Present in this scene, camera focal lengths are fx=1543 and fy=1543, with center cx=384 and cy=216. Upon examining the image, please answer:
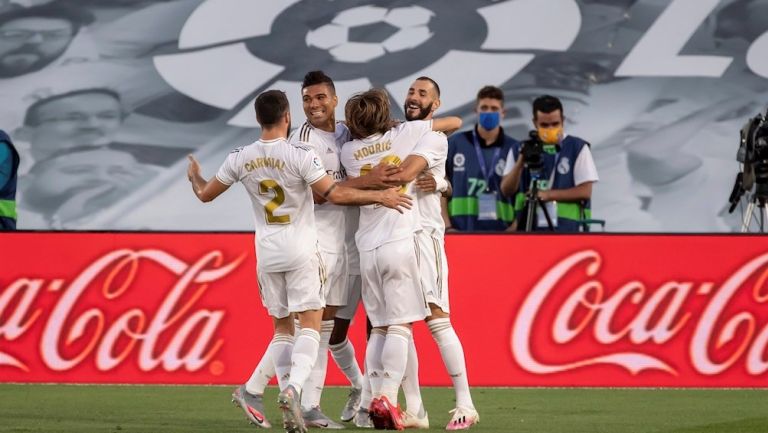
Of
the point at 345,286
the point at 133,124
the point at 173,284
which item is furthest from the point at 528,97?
the point at 345,286

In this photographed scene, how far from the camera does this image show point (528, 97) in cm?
1433

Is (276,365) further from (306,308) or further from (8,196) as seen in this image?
(8,196)

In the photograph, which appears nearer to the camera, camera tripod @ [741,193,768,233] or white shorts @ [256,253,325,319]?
white shorts @ [256,253,325,319]

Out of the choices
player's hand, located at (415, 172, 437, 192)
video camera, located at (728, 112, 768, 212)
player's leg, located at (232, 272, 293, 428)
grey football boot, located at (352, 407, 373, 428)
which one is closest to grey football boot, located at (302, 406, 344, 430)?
grey football boot, located at (352, 407, 373, 428)

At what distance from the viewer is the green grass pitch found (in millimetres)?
7773

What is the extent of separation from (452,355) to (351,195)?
1.04 metres

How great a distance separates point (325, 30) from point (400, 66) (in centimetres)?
82

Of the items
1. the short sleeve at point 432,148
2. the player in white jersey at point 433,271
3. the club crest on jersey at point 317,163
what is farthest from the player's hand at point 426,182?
the club crest on jersey at point 317,163

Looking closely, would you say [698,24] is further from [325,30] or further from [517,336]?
[517,336]

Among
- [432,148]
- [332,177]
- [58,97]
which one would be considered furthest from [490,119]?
[58,97]

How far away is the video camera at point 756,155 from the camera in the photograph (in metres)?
11.9

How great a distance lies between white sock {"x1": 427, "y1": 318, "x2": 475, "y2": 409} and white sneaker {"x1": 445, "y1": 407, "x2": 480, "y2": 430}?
0.09 meters

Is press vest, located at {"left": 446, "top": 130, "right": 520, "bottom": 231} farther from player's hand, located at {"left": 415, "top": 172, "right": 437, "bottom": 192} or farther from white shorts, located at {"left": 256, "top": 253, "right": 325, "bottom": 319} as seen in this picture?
white shorts, located at {"left": 256, "top": 253, "right": 325, "bottom": 319}

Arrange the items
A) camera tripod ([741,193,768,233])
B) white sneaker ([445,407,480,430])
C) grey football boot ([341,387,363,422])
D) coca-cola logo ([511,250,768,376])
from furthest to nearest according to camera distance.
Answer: camera tripod ([741,193,768,233])
coca-cola logo ([511,250,768,376])
grey football boot ([341,387,363,422])
white sneaker ([445,407,480,430])
